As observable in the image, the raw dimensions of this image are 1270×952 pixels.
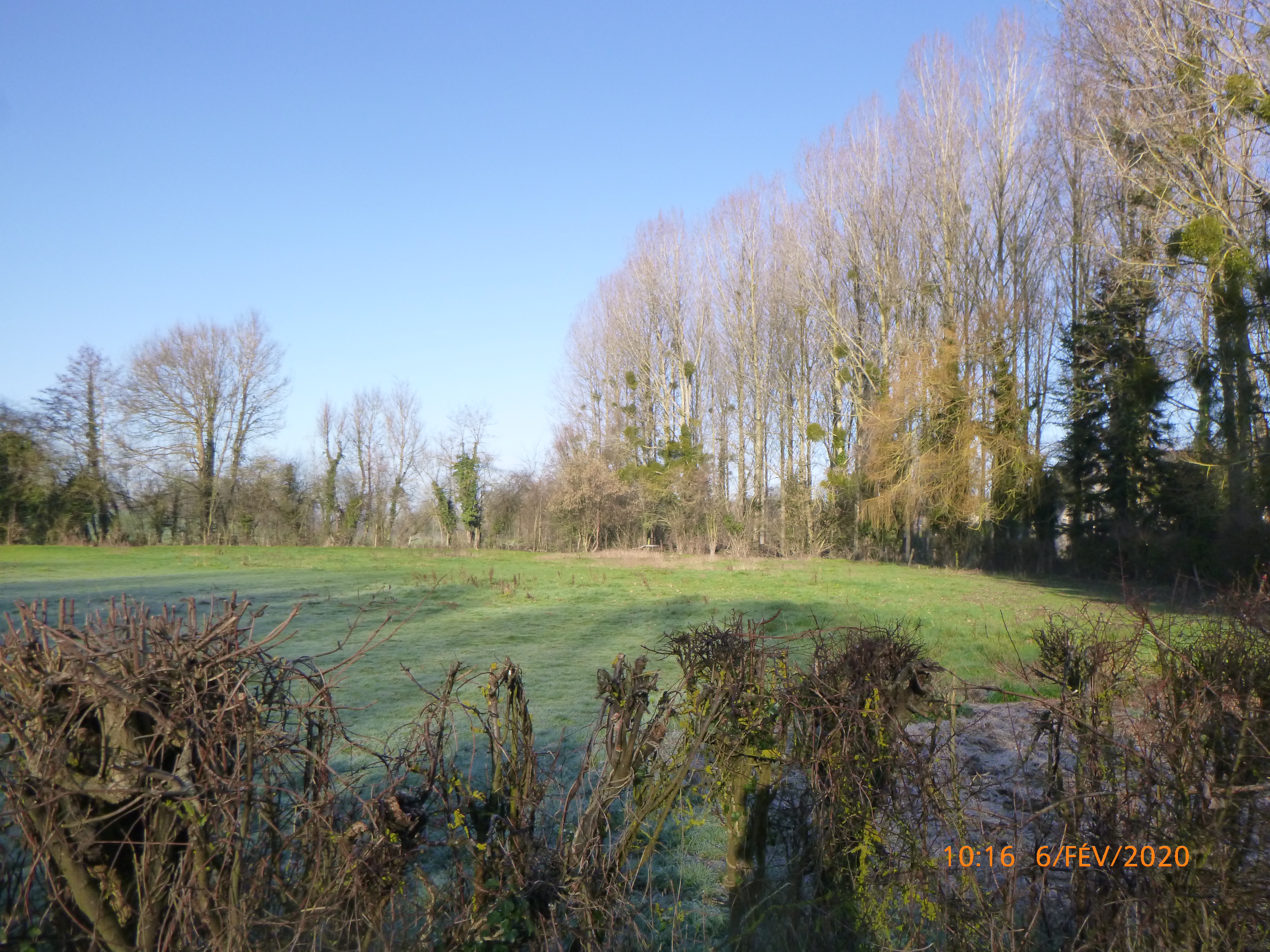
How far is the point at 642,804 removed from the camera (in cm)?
347

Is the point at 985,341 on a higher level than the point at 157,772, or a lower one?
higher

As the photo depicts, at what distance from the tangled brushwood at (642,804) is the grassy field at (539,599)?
0.69 m

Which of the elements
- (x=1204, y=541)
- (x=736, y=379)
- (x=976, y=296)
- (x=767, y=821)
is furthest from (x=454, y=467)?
(x=767, y=821)

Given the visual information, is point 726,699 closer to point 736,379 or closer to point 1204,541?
point 1204,541

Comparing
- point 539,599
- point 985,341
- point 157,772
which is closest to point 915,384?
point 985,341

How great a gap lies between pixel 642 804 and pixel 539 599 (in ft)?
45.1

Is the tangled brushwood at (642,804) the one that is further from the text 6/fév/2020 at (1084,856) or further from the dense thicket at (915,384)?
the dense thicket at (915,384)

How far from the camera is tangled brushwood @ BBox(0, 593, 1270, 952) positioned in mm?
2455

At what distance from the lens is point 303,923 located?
2.76 meters

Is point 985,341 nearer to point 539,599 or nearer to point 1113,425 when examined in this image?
point 1113,425

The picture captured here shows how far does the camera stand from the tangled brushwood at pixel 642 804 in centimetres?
246
